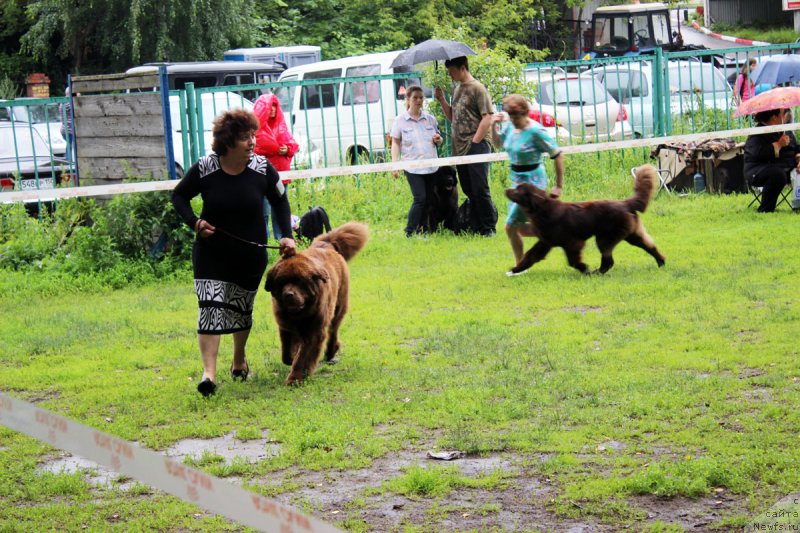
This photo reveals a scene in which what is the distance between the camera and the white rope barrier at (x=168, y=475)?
2.73 m

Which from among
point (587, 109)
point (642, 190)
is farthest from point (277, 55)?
point (642, 190)

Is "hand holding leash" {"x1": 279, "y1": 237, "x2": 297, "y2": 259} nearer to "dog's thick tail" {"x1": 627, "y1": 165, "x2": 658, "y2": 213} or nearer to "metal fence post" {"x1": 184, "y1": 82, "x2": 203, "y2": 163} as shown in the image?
"dog's thick tail" {"x1": 627, "y1": 165, "x2": 658, "y2": 213}

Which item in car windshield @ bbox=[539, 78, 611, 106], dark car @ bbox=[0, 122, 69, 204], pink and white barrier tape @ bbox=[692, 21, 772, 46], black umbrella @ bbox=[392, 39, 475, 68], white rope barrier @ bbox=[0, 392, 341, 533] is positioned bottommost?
white rope barrier @ bbox=[0, 392, 341, 533]

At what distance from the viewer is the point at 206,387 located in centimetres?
662

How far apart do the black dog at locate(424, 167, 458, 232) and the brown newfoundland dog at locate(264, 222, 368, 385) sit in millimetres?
5196

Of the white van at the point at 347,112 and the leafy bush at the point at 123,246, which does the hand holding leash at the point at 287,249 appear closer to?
the leafy bush at the point at 123,246

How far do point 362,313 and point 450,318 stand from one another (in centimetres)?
89

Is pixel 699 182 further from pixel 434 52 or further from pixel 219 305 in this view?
pixel 219 305

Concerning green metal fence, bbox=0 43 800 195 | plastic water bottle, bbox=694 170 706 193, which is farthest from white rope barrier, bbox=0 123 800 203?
green metal fence, bbox=0 43 800 195

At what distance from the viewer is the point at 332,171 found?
12.1m

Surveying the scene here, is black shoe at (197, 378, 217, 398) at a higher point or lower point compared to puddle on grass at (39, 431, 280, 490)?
higher

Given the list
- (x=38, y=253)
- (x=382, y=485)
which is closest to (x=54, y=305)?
(x=38, y=253)

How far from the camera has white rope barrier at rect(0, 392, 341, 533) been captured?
2.73 m

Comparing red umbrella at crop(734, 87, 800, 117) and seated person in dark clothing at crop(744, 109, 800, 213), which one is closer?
red umbrella at crop(734, 87, 800, 117)
